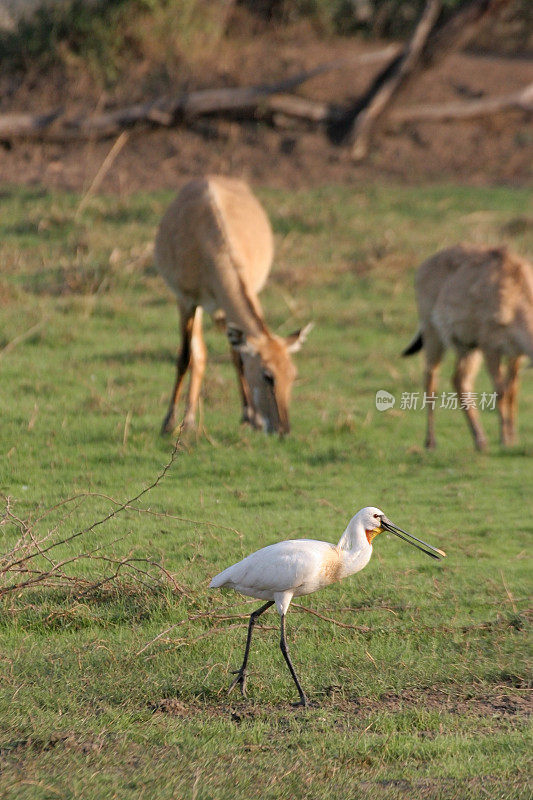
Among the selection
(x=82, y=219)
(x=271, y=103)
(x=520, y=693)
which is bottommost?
(x=520, y=693)

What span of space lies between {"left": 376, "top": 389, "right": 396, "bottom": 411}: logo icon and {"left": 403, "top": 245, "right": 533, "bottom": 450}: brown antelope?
1.56 feet

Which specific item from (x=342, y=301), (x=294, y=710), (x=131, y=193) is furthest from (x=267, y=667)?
(x=131, y=193)

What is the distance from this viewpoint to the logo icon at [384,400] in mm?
10269

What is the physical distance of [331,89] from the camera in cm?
1983

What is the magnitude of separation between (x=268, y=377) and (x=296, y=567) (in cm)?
383

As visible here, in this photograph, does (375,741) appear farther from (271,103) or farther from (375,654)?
(271,103)

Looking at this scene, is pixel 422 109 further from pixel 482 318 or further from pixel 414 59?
pixel 482 318

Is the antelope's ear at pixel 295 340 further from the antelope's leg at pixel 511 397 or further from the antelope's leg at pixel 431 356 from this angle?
the antelope's leg at pixel 511 397

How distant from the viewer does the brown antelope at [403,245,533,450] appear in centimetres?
949

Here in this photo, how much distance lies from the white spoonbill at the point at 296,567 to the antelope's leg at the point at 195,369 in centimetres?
411

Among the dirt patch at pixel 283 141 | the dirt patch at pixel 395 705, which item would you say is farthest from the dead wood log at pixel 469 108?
the dirt patch at pixel 395 705

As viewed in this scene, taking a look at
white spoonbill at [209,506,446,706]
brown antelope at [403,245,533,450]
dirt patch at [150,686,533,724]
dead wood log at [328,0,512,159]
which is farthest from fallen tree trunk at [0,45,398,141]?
dirt patch at [150,686,533,724]

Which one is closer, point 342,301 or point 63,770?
point 63,770

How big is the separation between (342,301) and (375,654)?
8.71 meters
